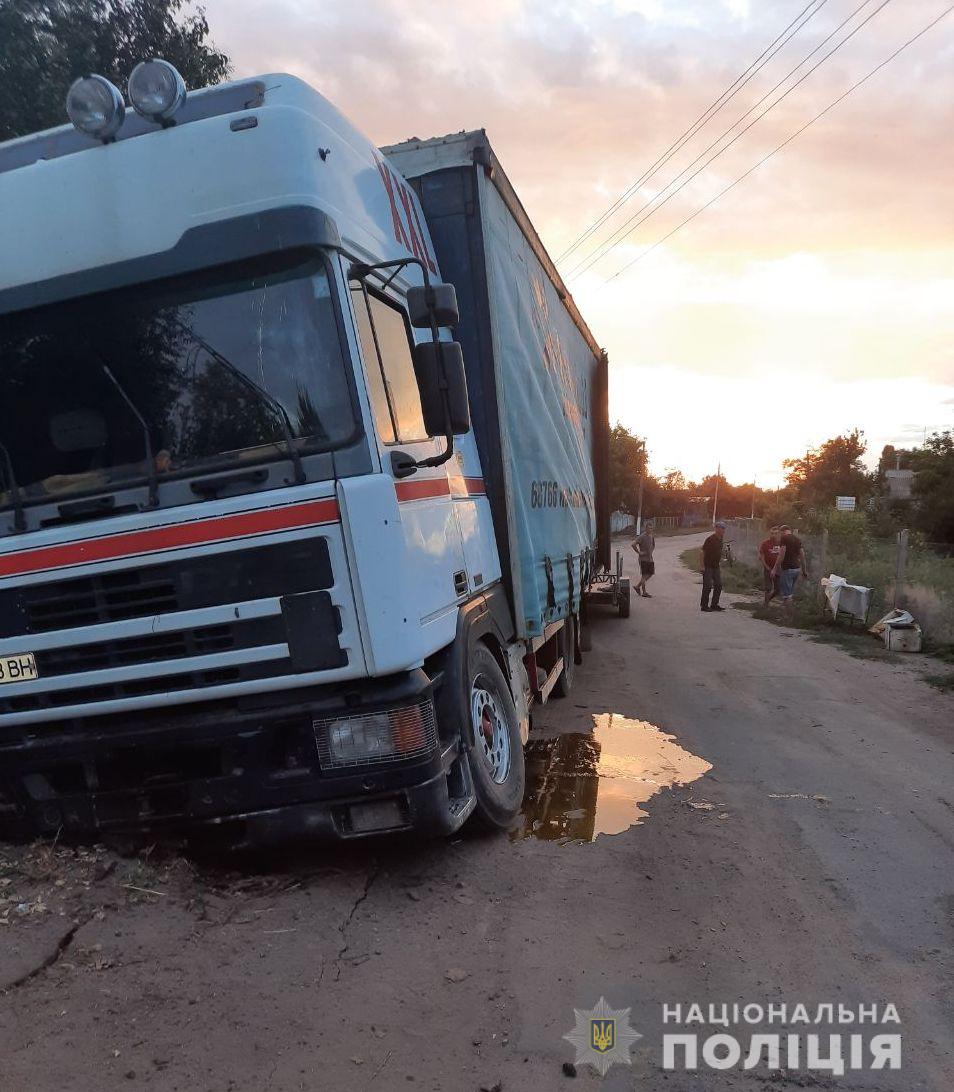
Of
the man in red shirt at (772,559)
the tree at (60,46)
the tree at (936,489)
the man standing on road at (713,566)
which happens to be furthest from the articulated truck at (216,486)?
the tree at (936,489)

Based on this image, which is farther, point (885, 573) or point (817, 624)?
point (885, 573)

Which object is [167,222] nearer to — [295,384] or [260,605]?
[295,384]

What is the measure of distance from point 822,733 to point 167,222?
19.2ft

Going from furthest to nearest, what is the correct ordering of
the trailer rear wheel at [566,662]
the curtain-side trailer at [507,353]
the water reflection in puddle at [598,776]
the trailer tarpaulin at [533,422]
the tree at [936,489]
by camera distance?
the tree at [936,489]
the trailer rear wheel at [566,662]
the trailer tarpaulin at [533,422]
the curtain-side trailer at [507,353]
the water reflection in puddle at [598,776]

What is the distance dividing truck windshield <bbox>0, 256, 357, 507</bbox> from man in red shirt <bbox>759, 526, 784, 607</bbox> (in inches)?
458

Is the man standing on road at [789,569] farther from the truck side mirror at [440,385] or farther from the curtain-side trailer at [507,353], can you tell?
the truck side mirror at [440,385]

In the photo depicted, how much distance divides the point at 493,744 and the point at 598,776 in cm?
137

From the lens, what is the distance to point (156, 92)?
3.41 m

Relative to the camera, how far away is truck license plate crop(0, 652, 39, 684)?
3453mm

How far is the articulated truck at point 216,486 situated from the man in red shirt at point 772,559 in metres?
11.0

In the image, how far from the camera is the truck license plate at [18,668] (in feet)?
11.3

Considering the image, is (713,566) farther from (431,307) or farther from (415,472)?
(431,307)

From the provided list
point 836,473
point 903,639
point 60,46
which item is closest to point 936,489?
point 836,473

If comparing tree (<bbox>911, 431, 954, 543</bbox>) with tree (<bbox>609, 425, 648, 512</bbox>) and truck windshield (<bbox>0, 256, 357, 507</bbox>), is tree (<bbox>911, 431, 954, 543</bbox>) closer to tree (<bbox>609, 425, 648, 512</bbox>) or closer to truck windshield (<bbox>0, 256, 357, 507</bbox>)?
tree (<bbox>609, 425, 648, 512</bbox>)
